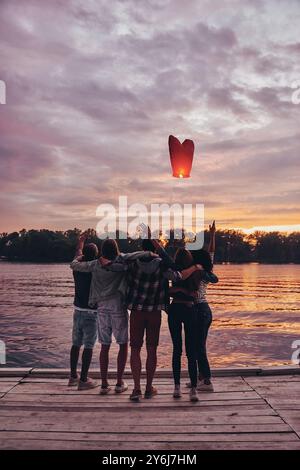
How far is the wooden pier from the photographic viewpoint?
463 centimetres

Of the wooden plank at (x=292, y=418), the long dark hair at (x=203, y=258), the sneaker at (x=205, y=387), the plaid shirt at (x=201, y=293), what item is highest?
the long dark hair at (x=203, y=258)

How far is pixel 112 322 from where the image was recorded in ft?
20.8

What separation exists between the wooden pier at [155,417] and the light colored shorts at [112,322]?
846 mm

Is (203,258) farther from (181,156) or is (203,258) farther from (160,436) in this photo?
(160,436)

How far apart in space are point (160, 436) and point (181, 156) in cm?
355

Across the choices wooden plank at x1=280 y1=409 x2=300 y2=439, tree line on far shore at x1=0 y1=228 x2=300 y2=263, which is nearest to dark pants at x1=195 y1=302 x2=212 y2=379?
wooden plank at x1=280 y1=409 x2=300 y2=439

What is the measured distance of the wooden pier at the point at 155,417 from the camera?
4.63m

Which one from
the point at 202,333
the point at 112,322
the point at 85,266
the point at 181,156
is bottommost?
the point at 202,333

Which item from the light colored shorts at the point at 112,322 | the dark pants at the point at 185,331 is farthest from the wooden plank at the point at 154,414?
the light colored shorts at the point at 112,322

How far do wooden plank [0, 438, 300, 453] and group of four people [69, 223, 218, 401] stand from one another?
1.36 metres

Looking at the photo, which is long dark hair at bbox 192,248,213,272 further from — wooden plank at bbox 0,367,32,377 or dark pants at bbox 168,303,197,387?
wooden plank at bbox 0,367,32,377

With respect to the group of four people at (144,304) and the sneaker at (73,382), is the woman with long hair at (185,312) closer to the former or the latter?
the group of four people at (144,304)

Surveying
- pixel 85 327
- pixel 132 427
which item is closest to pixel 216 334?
pixel 85 327

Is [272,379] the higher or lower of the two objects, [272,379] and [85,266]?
the lower
